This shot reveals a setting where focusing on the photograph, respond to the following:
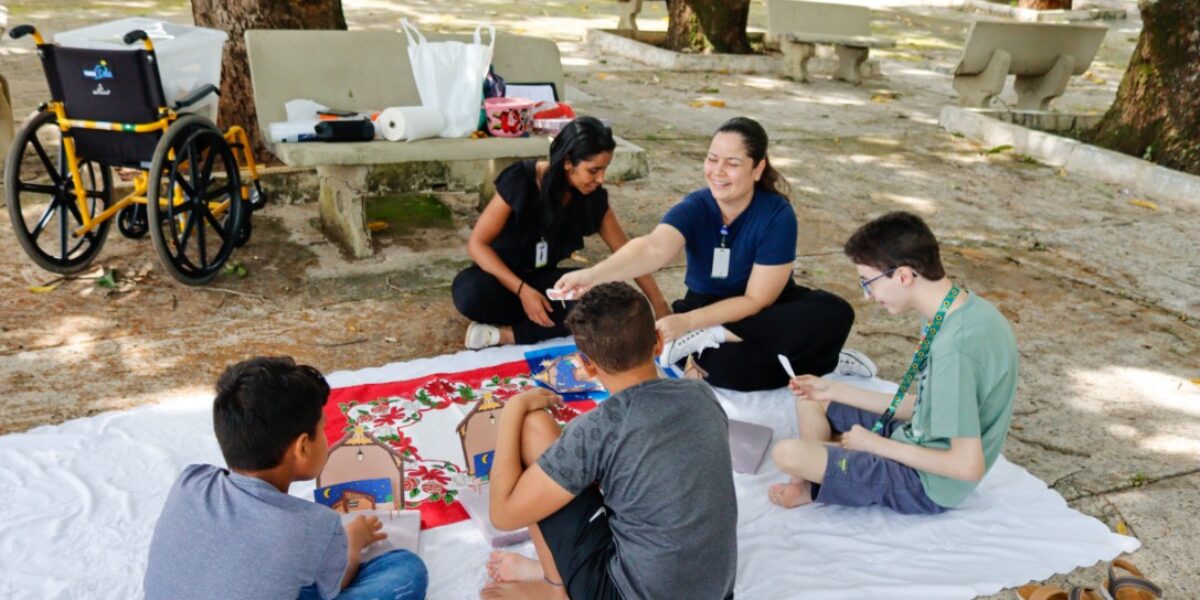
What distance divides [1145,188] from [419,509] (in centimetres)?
565

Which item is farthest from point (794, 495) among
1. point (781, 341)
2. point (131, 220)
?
point (131, 220)

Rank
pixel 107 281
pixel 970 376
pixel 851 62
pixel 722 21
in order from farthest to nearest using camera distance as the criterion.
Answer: pixel 722 21 < pixel 851 62 < pixel 107 281 < pixel 970 376

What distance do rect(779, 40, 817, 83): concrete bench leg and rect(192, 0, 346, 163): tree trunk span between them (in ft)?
18.0

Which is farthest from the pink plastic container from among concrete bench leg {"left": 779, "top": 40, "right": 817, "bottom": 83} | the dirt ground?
concrete bench leg {"left": 779, "top": 40, "right": 817, "bottom": 83}

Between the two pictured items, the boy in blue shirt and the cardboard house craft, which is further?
the cardboard house craft

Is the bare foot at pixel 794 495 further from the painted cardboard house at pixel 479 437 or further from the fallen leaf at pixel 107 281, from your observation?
the fallen leaf at pixel 107 281

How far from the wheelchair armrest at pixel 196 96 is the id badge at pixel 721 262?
A: 221 centimetres

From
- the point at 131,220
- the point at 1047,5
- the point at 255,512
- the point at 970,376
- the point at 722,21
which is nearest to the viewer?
the point at 255,512

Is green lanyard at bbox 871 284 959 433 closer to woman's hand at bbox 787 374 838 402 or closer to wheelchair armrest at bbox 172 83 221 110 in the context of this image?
woman's hand at bbox 787 374 838 402

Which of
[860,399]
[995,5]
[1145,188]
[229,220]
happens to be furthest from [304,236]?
[995,5]

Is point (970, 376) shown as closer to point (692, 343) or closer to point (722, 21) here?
point (692, 343)

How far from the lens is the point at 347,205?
4.54 m

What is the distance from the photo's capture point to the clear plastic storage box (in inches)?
151

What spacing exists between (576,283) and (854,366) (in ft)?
4.01
